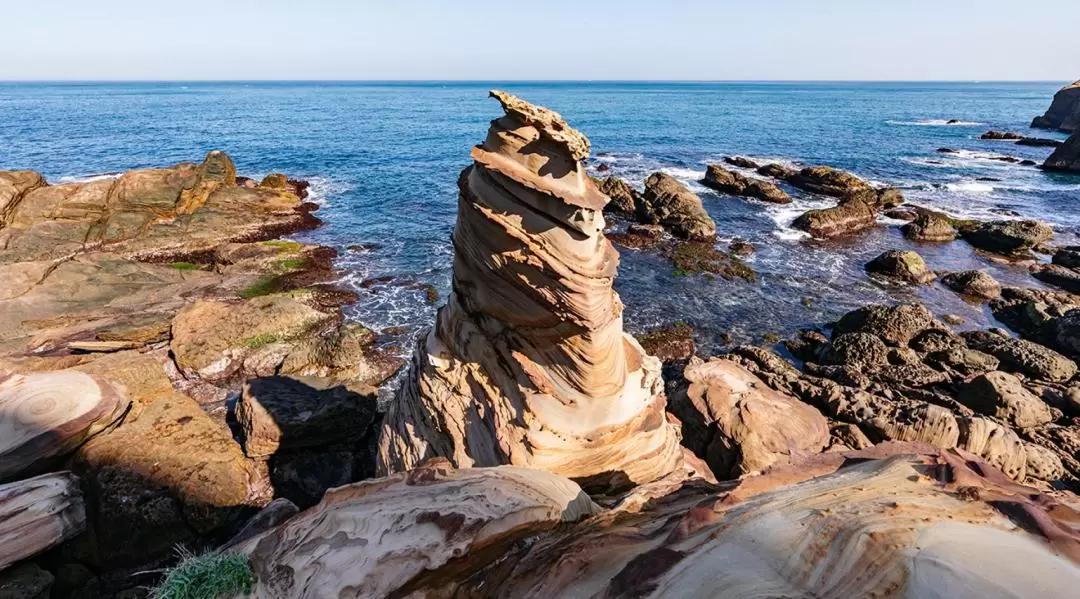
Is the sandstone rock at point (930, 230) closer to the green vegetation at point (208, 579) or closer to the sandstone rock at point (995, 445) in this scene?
the sandstone rock at point (995, 445)

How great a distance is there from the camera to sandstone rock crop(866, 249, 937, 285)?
22.2m

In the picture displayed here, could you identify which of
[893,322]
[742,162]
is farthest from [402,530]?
[742,162]

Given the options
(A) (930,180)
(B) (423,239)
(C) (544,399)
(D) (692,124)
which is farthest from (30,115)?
(A) (930,180)

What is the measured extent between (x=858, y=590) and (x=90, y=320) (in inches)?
823

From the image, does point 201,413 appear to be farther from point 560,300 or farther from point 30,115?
point 30,115

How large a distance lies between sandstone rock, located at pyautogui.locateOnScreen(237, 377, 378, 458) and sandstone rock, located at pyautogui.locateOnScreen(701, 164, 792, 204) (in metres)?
31.6

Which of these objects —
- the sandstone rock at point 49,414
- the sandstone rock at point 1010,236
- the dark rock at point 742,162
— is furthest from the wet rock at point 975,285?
the sandstone rock at point 49,414

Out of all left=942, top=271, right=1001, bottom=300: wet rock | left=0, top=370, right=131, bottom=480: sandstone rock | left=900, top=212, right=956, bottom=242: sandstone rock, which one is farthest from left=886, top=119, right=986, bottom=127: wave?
left=0, top=370, right=131, bottom=480: sandstone rock

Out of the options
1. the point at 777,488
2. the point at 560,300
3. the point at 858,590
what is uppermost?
the point at 560,300

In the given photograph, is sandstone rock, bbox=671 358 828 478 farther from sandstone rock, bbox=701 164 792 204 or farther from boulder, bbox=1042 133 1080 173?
boulder, bbox=1042 133 1080 173

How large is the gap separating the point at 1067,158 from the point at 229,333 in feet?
214

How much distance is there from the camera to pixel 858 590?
3.02 metres

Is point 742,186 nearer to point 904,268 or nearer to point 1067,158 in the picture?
point 904,268

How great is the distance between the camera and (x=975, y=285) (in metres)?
20.8
